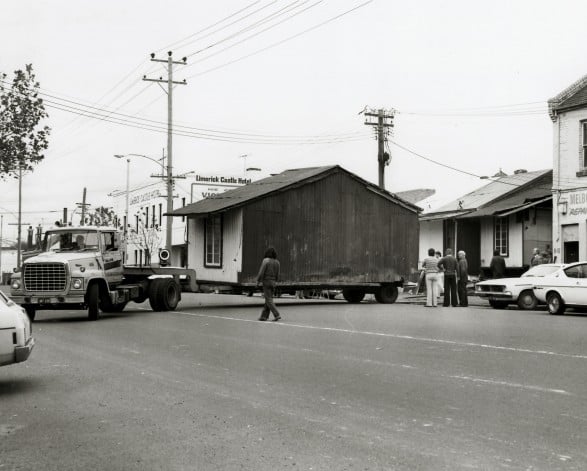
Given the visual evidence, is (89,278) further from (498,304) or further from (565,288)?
(498,304)

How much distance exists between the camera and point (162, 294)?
71.2 feet

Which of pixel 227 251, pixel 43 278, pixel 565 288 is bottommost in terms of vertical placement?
pixel 565 288

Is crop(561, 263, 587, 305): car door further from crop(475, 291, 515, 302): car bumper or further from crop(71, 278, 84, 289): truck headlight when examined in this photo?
crop(71, 278, 84, 289): truck headlight

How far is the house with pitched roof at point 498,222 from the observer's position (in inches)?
1304

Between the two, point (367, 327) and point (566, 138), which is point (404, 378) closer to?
point (367, 327)

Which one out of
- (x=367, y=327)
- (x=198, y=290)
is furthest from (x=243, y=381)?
(x=198, y=290)

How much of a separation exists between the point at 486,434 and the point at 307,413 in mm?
1682

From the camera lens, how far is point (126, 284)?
21.6m

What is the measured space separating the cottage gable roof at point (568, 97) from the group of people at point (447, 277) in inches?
371

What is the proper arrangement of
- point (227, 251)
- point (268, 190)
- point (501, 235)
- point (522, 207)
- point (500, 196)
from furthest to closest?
point (500, 196)
point (501, 235)
point (522, 207)
point (268, 190)
point (227, 251)

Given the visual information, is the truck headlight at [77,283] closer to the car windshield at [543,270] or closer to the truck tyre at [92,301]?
the truck tyre at [92,301]

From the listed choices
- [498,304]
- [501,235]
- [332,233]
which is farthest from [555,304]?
[501,235]

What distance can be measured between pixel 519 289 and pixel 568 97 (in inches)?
438

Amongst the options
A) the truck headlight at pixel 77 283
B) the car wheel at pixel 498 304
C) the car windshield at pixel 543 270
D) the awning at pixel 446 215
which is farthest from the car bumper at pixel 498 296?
the truck headlight at pixel 77 283
